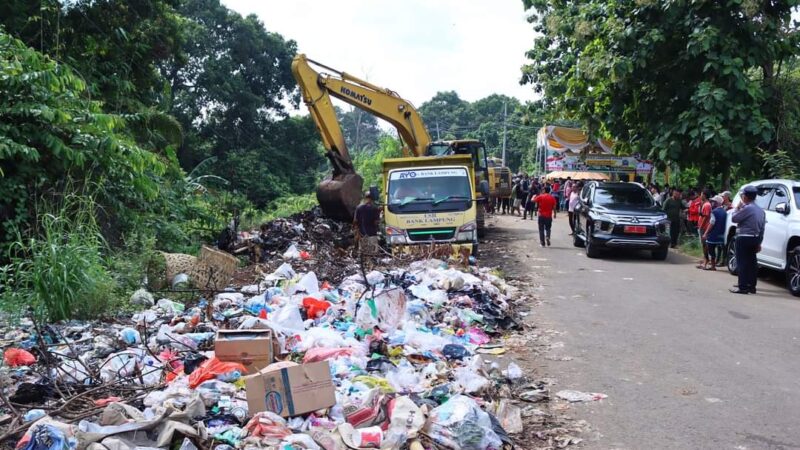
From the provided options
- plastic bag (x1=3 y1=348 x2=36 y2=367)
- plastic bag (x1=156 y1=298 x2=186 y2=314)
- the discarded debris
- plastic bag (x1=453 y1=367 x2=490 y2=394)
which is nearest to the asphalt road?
the discarded debris

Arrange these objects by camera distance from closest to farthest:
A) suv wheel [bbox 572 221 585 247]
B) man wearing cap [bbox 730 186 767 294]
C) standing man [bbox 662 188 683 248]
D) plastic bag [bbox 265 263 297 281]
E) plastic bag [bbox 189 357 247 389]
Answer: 1. plastic bag [bbox 189 357 247 389]
2. plastic bag [bbox 265 263 297 281]
3. man wearing cap [bbox 730 186 767 294]
4. standing man [bbox 662 188 683 248]
5. suv wheel [bbox 572 221 585 247]

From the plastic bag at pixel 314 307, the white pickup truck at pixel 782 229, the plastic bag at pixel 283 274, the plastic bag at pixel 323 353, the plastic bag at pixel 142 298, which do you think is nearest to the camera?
the plastic bag at pixel 323 353

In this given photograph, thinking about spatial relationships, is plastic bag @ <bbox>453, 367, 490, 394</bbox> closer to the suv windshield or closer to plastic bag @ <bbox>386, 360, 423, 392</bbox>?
plastic bag @ <bbox>386, 360, 423, 392</bbox>

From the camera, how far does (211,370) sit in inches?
211

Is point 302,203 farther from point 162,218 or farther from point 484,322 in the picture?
point 484,322

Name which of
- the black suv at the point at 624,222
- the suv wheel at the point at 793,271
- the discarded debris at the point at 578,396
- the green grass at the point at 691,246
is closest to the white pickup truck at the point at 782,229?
the suv wheel at the point at 793,271

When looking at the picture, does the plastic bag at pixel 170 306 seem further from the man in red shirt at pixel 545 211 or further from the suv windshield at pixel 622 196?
the man in red shirt at pixel 545 211

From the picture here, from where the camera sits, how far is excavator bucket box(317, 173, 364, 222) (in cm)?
1516

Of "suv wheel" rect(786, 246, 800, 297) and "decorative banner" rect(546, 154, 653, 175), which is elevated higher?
"decorative banner" rect(546, 154, 653, 175)

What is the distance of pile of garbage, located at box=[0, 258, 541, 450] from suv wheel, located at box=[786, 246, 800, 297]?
5046 mm

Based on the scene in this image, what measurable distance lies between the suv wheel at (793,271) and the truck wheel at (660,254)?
384cm

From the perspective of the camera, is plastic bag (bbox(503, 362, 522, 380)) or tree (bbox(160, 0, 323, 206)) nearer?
plastic bag (bbox(503, 362, 522, 380))

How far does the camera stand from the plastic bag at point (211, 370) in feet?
17.1

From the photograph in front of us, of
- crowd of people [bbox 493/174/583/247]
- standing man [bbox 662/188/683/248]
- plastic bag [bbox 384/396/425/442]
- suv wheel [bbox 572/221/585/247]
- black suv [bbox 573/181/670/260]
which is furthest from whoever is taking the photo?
crowd of people [bbox 493/174/583/247]
